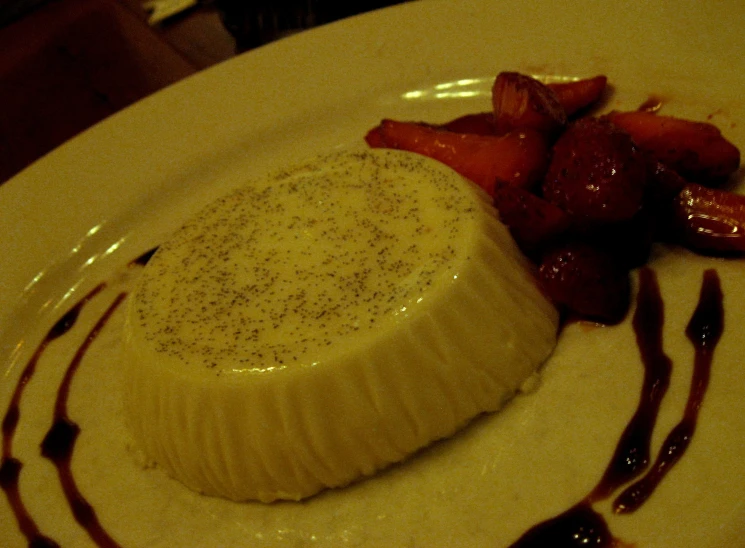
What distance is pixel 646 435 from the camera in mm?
1567

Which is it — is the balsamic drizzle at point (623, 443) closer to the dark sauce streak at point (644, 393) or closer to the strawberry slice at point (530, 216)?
the dark sauce streak at point (644, 393)

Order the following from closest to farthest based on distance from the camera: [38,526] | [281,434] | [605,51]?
[281,434] → [38,526] → [605,51]

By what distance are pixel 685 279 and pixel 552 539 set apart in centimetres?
80

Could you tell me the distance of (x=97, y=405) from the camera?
2.10 metres

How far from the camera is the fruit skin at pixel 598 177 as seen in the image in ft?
5.74

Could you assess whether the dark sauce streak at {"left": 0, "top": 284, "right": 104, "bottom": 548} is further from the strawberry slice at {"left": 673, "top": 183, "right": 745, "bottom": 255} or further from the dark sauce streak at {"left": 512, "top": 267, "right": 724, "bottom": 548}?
the strawberry slice at {"left": 673, "top": 183, "right": 745, "bottom": 255}

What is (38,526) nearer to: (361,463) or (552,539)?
(361,463)

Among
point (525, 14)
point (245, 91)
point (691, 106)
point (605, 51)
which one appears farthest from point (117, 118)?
point (691, 106)

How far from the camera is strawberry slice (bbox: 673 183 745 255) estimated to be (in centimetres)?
183

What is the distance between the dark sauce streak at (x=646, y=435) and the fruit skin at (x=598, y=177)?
278 mm

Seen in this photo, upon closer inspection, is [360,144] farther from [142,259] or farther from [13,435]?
[13,435]

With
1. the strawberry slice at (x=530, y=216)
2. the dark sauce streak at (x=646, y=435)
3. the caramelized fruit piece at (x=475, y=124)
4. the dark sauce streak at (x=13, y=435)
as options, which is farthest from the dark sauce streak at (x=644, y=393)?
the dark sauce streak at (x=13, y=435)

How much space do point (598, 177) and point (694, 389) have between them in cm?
56

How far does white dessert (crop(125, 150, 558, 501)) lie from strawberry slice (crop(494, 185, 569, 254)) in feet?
0.16
